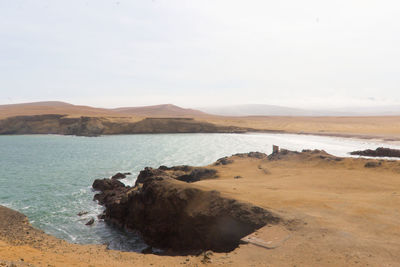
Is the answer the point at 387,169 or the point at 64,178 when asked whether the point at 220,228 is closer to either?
the point at 387,169

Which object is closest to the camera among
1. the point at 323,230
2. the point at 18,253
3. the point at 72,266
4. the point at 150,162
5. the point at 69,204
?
the point at 72,266

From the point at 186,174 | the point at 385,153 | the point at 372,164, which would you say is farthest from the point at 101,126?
the point at 372,164

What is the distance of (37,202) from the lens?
1953 cm

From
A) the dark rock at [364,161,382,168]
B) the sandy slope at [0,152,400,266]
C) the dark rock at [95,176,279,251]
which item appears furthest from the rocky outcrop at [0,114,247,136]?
the dark rock at [95,176,279,251]

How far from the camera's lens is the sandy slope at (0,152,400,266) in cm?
761

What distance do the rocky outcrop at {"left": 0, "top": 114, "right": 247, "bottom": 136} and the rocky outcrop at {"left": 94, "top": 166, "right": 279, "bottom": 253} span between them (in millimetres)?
55470

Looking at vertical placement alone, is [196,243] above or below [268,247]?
below

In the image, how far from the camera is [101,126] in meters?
68.9

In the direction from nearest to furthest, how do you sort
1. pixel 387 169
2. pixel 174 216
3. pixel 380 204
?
pixel 380 204 → pixel 174 216 → pixel 387 169

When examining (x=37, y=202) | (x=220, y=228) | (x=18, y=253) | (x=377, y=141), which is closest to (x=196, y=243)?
(x=220, y=228)

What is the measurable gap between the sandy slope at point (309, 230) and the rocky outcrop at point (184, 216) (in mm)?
662

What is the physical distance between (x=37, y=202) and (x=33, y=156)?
21.1 m

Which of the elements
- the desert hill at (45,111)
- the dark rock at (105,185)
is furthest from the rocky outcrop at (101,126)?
the dark rock at (105,185)

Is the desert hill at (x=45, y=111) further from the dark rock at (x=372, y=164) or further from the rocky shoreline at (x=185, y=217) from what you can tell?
the dark rock at (x=372, y=164)
